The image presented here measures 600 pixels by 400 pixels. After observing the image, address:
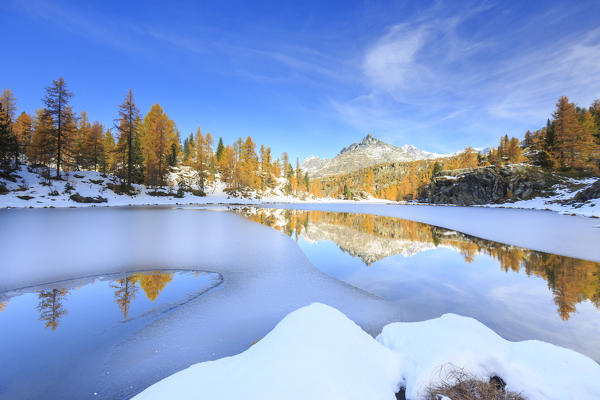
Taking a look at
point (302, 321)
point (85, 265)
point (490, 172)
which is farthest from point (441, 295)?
point (490, 172)

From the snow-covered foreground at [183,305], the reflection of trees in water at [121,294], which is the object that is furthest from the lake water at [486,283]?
the reflection of trees in water at [121,294]

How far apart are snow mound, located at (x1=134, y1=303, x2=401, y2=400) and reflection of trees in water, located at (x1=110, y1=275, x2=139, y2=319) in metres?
3.12

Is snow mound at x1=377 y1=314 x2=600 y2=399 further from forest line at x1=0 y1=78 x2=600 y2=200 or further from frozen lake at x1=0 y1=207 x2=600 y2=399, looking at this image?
forest line at x1=0 y1=78 x2=600 y2=200

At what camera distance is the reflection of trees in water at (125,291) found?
16.0 feet

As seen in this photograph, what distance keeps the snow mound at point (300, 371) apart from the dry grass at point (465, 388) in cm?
47

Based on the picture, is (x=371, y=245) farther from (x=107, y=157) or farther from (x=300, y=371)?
(x=107, y=157)

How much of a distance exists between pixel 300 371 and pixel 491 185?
221 ft

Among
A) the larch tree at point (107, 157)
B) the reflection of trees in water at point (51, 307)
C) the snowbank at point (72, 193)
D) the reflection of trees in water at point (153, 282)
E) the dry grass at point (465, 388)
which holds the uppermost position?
the larch tree at point (107, 157)

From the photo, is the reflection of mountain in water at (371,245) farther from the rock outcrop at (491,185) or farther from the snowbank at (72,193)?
the rock outcrop at (491,185)

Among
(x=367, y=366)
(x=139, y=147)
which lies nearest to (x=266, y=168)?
(x=139, y=147)

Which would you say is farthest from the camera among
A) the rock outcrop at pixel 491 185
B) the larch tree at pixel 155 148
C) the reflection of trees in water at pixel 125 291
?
the rock outcrop at pixel 491 185

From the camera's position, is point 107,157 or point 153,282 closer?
point 153,282

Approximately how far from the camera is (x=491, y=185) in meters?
Result: 52.8

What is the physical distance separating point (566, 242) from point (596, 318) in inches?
401
